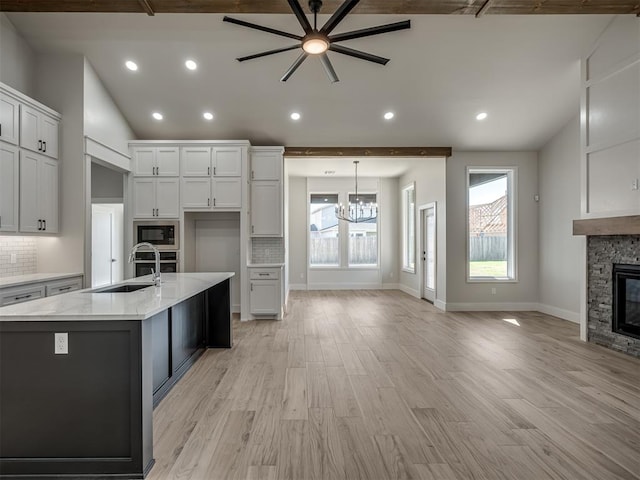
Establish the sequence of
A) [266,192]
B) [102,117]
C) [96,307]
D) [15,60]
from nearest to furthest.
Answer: [96,307] < [15,60] < [102,117] < [266,192]

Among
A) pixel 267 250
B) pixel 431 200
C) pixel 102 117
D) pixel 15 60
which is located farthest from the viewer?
pixel 431 200

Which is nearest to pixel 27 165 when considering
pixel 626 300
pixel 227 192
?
pixel 227 192

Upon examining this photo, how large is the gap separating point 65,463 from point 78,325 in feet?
2.55

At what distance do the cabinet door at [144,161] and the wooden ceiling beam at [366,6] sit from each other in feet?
7.53

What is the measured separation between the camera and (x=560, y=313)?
5.93m

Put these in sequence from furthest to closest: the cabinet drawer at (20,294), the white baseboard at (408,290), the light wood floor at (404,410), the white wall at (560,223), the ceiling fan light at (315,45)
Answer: the white baseboard at (408,290), the white wall at (560,223), the cabinet drawer at (20,294), the ceiling fan light at (315,45), the light wood floor at (404,410)

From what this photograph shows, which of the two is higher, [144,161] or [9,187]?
[144,161]

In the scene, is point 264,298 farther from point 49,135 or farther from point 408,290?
point 408,290

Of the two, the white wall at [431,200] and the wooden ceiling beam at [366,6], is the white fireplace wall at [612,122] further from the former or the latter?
the white wall at [431,200]

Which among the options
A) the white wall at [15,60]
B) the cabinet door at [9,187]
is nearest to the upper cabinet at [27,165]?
the cabinet door at [9,187]

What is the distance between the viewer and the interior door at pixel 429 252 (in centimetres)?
729

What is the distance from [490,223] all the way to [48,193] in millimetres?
6955

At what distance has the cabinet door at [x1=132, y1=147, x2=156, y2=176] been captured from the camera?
5840 mm

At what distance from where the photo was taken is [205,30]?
433 cm
